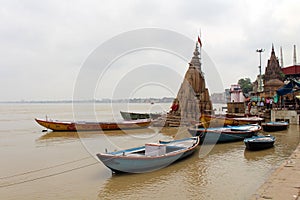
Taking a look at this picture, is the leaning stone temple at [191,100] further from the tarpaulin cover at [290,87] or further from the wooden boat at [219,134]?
the wooden boat at [219,134]

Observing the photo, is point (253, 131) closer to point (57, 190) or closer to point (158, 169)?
point (158, 169)

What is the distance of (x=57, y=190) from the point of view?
32.3 ft

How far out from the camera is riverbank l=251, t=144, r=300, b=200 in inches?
259

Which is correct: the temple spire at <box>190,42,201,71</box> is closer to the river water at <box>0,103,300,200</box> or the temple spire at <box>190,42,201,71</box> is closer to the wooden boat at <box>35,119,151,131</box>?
the wooden boat at <box>35,119,151,131</box>

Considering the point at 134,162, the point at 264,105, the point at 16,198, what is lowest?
the point at 16,198

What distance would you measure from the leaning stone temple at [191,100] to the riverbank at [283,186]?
20892 millimetres

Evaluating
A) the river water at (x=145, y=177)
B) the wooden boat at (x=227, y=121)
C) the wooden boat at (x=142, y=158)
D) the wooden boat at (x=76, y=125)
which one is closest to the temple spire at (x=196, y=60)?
the wooden boat at (x=227, y=121)

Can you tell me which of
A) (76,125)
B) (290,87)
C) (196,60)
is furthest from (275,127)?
(76,125)

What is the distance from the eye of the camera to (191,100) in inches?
1208

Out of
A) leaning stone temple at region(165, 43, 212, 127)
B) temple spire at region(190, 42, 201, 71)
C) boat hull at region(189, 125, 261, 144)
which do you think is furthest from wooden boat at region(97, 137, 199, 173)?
temple spire at region(190, 42, 201, 71)

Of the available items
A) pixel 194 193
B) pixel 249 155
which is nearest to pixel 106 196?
pixel 194 193

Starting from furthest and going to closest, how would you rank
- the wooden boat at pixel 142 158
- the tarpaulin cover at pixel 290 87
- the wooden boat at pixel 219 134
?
the tarpaulin cover at pixel 290 87 → the wooden boat at pixel 219 134 → the wooden boat at pixel 142 158

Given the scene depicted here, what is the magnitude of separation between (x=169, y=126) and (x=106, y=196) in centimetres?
2263

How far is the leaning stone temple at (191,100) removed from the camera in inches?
1203
